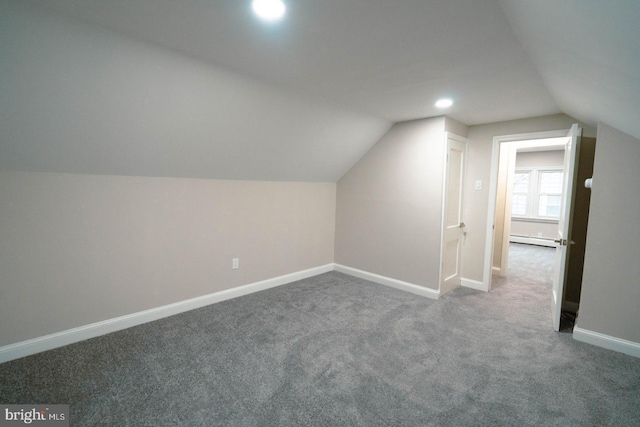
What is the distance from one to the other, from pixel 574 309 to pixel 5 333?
5.37 metres

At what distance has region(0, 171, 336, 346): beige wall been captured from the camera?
224cm

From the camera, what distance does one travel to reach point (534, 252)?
21.1ft

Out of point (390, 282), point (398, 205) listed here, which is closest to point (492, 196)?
point (398, 205)

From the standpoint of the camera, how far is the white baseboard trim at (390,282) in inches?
145

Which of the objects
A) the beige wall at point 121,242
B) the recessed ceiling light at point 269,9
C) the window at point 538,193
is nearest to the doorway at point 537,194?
the window at point 538,193

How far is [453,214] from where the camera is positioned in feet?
12.6

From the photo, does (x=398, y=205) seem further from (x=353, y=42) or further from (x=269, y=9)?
(x=269, y=9)

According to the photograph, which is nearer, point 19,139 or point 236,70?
point 19,139

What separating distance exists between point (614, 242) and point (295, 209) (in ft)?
10.8

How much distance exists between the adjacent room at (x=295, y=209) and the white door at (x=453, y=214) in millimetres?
39

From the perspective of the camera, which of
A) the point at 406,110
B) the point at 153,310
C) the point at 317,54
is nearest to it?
the point at 317,54

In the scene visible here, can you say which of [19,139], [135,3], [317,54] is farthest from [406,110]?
[19,139]

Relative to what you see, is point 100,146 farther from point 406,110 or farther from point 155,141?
point 406,110

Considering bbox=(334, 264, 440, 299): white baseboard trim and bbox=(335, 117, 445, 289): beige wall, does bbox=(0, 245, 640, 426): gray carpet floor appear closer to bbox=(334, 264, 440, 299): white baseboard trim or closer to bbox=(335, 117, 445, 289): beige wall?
bbox=(334, 264, 440, 299): white baseboard trim
